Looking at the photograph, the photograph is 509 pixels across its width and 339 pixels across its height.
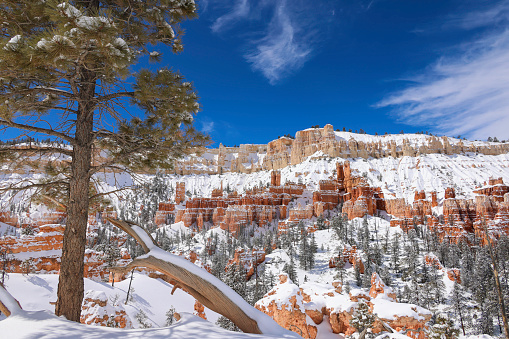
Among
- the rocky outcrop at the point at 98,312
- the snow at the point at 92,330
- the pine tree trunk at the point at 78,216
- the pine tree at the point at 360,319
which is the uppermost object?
the pine tree trunk at the point at 78,216

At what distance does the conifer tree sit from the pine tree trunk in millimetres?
13

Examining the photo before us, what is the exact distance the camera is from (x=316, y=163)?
396 feet

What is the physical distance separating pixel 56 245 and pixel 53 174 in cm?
2856

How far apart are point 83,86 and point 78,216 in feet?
6.63

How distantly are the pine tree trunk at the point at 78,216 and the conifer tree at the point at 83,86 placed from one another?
1cm

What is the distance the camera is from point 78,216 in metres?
4.18

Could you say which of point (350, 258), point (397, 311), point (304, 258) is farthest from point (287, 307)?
point (350, 258)

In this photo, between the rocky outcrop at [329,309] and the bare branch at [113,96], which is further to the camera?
the rocky outcrop at [329,309]

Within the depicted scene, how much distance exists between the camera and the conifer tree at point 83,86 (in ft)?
10.7

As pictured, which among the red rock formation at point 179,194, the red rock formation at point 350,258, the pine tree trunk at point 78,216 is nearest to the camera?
the pine tree trunk at point 78,216

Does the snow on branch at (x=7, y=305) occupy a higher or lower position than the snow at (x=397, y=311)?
higher

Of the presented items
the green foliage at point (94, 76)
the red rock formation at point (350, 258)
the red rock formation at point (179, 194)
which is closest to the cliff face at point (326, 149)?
the red rock formation at point (179, 194)

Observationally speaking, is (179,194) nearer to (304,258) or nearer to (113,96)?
(304,258)

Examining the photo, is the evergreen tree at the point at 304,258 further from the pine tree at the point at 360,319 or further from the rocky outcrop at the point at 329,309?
the pine tree at the point at 360,319
